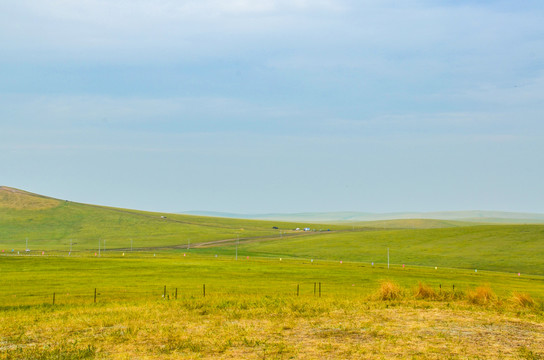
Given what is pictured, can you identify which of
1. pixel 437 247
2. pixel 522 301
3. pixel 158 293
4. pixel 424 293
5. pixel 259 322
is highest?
pixel 522 301

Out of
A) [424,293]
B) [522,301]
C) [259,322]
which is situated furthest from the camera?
[424,293]

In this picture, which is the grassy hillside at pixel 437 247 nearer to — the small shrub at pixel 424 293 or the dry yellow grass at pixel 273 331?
the small shrub at pixel 424 293

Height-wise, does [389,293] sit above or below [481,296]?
below

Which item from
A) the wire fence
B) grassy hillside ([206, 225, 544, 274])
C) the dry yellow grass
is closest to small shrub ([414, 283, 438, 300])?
the wire fence

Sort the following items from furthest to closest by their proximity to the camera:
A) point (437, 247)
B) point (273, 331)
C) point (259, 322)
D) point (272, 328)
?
point (437, 247) → point (259, 322) → point (272, 328) → point (273, 331)

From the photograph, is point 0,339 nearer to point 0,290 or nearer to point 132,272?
point 0,290

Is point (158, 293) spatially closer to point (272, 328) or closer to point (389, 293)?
point (389, 293)

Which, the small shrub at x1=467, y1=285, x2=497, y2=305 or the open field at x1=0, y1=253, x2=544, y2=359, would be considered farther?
the small shrub at x1=467, y1=285, x2=497, y2=305

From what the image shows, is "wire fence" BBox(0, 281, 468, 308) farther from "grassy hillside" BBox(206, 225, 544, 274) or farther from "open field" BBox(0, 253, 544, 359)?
"grassy hillside" BBox(206, 225, 544, 274)

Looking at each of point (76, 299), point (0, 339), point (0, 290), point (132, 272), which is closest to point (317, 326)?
point (0, 339)

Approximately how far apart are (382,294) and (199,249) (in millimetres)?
117923

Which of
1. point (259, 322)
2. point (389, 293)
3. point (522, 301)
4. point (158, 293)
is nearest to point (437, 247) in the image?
point (158, 293)

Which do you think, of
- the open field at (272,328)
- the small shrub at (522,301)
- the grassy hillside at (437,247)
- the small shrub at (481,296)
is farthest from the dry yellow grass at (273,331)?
the grassy hillside at (437,247)

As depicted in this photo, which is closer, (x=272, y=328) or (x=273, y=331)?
(x=273, y=331)
